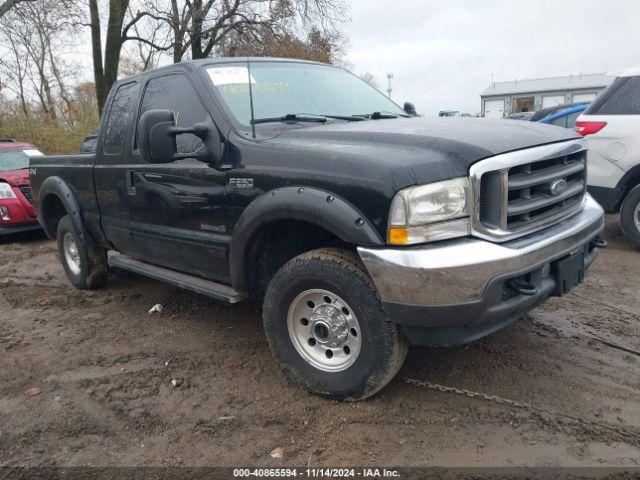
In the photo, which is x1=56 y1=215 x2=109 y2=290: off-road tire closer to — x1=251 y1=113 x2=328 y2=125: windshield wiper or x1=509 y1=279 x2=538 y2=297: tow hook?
x1=251 y1=113 x2=328 y2=125: windshield wiper

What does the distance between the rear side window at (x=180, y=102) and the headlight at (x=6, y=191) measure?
4990mm

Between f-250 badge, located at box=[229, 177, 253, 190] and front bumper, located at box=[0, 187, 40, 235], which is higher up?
f-250 badge, located at box=[229, 177, 253, 190]

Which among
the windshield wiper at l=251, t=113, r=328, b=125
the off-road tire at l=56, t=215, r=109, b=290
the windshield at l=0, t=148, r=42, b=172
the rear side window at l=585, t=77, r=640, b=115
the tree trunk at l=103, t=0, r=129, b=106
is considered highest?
the tree trunk at l=103, t=0, r=129, b=106

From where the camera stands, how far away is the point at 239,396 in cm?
325

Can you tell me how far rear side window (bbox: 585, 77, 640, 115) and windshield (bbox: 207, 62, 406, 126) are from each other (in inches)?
122

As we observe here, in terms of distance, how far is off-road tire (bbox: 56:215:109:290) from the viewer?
17.4 ft

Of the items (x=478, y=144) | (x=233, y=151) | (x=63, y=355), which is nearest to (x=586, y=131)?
(x=478, y=144)

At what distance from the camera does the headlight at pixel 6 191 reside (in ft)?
26.5

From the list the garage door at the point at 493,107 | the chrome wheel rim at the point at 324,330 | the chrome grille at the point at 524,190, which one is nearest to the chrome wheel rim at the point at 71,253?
the chrome wheel rim at the point at 324,330

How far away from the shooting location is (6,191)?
8.12 m

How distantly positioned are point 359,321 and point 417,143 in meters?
0.97

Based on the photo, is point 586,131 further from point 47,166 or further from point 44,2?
point 44,2

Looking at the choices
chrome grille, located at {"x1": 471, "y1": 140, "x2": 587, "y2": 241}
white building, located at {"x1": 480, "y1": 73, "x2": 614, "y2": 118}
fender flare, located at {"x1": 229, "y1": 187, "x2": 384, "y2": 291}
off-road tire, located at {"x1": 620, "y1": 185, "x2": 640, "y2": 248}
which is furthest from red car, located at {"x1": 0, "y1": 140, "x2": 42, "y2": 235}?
white building, located at {"x1": 480, "y1": 73, "x2": 614, "y2": 118}

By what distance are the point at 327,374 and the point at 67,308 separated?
319 cm
